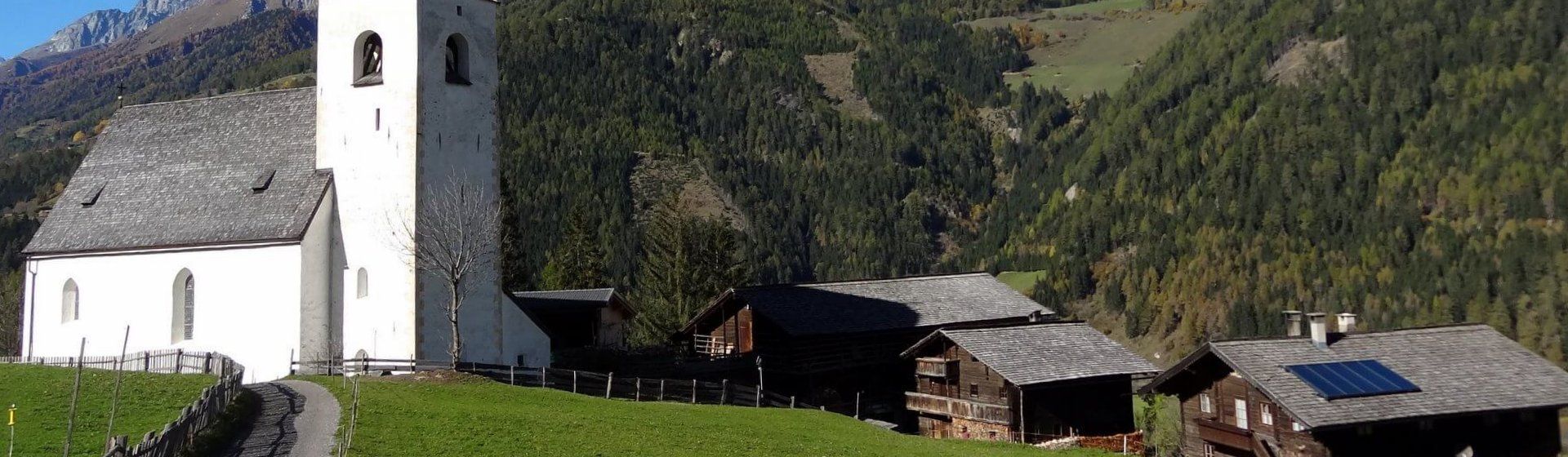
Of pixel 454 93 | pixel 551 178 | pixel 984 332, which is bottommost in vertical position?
pixel 984 332

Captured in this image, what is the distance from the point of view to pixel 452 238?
38062 mm

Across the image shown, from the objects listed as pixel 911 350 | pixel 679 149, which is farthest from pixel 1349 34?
pixel 911 350

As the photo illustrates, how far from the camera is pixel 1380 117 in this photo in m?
156

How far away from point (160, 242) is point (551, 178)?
384ft

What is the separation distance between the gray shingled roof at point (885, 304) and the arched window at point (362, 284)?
1628 centimetres

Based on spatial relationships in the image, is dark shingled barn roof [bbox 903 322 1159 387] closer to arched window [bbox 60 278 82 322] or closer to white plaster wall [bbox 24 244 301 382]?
white plaster wall [bbox 24 244 301 382]

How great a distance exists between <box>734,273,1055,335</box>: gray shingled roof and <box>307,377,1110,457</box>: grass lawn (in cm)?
1067

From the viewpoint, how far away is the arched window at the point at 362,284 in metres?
39.0

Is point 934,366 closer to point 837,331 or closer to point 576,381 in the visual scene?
point 837,331

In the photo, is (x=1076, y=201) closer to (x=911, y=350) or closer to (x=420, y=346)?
(x=911, y=350)

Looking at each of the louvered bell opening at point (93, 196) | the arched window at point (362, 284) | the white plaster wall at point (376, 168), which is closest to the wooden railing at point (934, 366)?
the white plaster wall at point (376, 168)

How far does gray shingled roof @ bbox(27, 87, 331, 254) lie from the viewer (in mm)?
39844

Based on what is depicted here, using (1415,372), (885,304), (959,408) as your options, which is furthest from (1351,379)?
(885,304)

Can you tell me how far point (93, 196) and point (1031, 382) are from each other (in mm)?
33306
